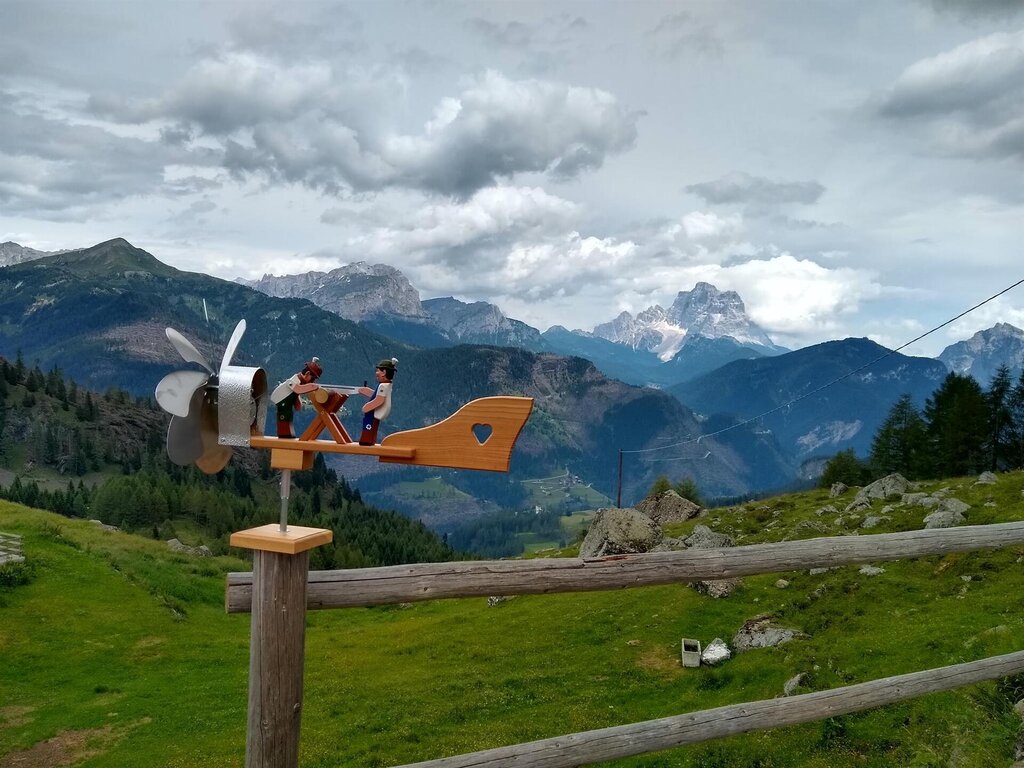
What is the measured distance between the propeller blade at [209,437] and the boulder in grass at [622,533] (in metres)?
21.0

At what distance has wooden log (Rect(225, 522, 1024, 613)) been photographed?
13.7 feet

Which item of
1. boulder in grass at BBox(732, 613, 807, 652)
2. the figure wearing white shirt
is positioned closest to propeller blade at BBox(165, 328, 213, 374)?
the figure wearing white shirt

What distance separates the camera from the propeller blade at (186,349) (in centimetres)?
382

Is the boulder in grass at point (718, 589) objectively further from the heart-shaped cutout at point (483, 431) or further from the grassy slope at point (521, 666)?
the heart-shaped cutout at point (483, 431)

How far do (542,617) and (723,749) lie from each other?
13.4m

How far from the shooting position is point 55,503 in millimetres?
92562

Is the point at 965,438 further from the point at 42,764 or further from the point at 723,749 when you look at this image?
the point at 42,764

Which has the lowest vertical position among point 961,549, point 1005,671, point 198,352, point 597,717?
point 597,717

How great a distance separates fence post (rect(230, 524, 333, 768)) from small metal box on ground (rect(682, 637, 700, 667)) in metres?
12.7

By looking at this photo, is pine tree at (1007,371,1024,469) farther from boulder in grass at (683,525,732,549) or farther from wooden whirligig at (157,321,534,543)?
wooden whirligig at (157,321,534,543)

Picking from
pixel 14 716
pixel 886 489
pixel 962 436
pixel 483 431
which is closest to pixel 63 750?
pixel 14 716

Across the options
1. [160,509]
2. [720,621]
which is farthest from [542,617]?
[160,509]

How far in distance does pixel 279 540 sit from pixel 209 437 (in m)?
0.78

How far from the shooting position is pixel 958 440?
191 feet
